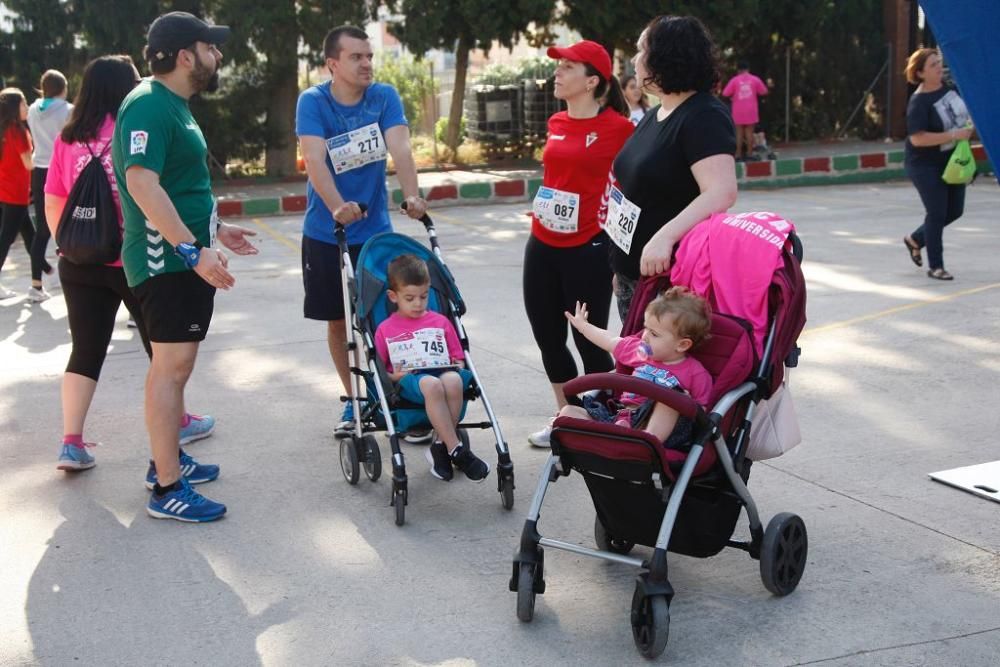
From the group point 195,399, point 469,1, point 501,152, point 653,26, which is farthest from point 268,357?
point 501,152

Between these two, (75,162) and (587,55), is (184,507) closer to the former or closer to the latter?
(75,162)

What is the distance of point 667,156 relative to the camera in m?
4.39

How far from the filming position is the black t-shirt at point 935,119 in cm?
920

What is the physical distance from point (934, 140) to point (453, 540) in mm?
6101

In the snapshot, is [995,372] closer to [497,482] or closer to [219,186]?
[497,482]

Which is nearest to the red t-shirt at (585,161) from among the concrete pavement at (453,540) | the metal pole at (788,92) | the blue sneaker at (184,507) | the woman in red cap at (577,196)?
the woman in red cap at (577,196)

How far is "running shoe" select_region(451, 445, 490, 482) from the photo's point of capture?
4.85m

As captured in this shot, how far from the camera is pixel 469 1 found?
18.9 m

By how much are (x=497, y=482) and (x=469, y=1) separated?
1499cm

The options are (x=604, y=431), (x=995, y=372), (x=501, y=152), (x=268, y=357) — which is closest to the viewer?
(x=604, y=431)

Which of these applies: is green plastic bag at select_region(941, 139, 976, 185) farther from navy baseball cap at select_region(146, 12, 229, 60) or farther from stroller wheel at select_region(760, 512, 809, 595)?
navy baseball cap at select_region(146, 12, 229, 60)

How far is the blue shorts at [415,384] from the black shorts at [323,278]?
96 centimetres

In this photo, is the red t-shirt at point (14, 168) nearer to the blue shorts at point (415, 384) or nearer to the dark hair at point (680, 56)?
the blue shorts at point (415, 384)

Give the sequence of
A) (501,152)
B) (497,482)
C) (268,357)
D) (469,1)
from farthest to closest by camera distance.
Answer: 1. (501,152)
2. (469,1)
3. (268,357)
4. (497,482)
